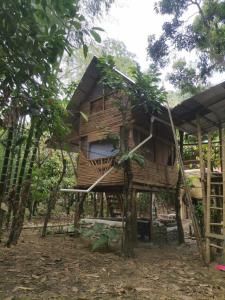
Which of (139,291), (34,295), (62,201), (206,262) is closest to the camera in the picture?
(34,295)

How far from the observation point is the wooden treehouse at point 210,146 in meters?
6.46

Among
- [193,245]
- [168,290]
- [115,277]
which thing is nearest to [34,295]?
[115,277]

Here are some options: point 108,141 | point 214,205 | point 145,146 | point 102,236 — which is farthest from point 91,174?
point 214,205

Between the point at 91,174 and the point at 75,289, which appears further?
the point at 91,174

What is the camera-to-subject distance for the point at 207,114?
7.57 metres

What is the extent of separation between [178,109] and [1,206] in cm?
513

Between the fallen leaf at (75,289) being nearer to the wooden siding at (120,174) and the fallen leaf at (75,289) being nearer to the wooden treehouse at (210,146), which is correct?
the wooden treehouse at (210,146)

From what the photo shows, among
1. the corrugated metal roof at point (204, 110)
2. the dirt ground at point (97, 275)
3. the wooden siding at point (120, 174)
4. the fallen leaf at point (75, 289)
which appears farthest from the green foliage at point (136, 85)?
the fallen leaf at point (75, 289)

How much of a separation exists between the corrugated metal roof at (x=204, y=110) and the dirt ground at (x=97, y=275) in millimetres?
3693

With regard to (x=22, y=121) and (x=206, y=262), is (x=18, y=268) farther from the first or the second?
(x=206, y=262)

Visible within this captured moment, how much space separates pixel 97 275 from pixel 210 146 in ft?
13.4

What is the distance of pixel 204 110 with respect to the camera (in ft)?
24.0

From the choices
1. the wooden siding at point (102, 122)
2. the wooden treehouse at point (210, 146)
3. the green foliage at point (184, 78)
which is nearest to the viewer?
the wooden treehouse at point (210, 146)

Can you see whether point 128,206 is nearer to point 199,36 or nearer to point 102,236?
point 102,236
